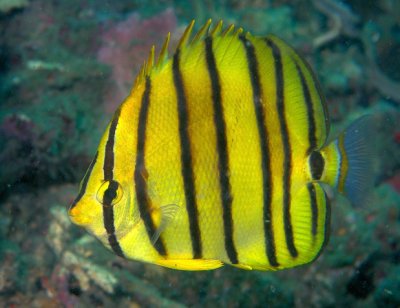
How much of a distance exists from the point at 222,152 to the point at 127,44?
3.46 meters

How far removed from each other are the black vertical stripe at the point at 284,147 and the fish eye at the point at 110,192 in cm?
63

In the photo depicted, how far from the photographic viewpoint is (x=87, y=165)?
164 inches

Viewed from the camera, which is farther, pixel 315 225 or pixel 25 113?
pixel 25 113

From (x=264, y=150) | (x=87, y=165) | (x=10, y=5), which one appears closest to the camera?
(x=264, y=150)

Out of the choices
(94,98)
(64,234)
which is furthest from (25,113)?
(64,234)

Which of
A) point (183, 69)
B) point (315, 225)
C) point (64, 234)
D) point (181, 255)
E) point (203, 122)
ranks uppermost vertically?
point (183, 69)

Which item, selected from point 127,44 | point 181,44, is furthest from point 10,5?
point 181,44

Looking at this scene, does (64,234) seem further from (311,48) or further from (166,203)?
(311,48)

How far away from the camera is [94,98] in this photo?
14.6 feet

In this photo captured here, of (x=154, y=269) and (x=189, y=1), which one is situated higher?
(x=189, y=1)

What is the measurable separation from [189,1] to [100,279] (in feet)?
15.1

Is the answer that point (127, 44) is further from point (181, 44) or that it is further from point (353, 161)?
point (353, 161)

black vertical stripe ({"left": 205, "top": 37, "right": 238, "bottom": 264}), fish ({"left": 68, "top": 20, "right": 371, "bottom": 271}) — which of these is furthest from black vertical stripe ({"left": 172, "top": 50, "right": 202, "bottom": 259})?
black vertical stripe ({"left": 205, "top": 37, "right": 238, "bottom": 264})

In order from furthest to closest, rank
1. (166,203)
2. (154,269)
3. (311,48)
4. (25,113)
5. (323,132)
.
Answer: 1. (311,48)
2. (25,113)
3. (154,269)
4. (323,132)
5. (166,203)
